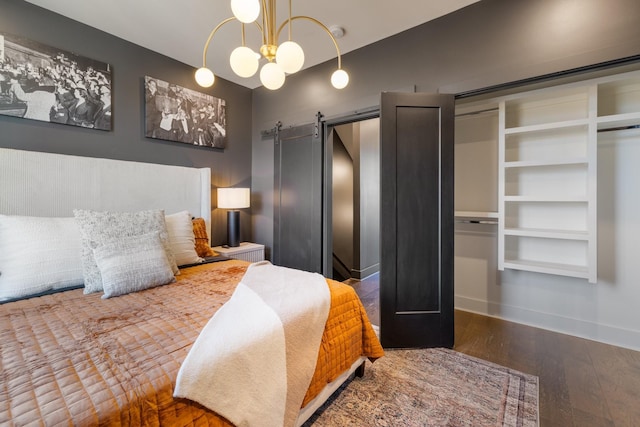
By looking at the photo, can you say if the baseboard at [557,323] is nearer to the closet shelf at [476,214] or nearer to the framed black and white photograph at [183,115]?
the closet shelf at [476,214]

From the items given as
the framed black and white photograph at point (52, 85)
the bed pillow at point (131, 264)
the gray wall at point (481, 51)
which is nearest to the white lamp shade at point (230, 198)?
the gray wall at point (481, 51)

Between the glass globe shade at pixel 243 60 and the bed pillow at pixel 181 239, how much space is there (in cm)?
145

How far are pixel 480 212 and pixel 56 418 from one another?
3288mm

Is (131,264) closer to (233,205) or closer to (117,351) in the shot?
(117,351)

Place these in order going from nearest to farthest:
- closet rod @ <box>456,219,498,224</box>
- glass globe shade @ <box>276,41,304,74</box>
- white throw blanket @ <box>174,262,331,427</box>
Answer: white throw blanket @ <box>174,262,331,427</box>
glass globe shade @ <box>276,41,304,74</box>
closet rod @ <box>456,219,498,224</box>

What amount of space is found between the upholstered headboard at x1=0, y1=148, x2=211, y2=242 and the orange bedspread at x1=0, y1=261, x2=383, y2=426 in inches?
37.1

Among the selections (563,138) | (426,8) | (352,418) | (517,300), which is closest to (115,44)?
(426,8)

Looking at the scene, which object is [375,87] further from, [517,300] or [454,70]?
[517,300]

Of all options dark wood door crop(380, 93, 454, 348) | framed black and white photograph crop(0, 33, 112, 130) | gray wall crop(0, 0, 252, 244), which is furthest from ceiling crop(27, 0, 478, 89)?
dark wood door crop(380, 93, 454, 348)

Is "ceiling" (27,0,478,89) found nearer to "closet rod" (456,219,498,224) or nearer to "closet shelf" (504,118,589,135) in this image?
"closet shelf" (504,118,589,135)

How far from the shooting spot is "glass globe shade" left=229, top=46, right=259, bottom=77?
1.49 m

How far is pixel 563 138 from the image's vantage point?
8.31 ft

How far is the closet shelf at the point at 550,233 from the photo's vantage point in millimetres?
2264

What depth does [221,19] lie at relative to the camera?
2.36 meters
